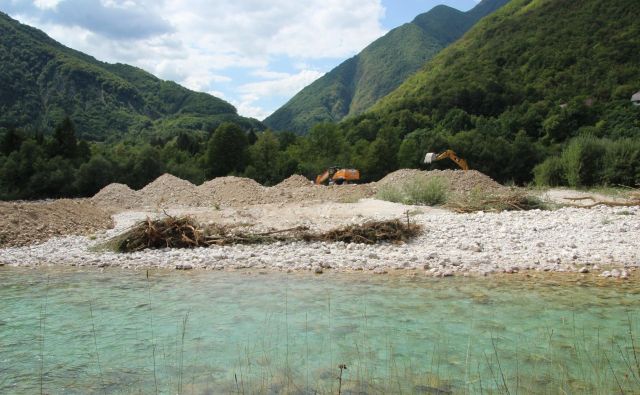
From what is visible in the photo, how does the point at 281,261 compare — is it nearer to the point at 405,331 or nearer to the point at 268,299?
the point at 268,299

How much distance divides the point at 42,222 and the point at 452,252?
12.4 meters

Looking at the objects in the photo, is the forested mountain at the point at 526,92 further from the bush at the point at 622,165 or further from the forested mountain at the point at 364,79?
the forested mountain at the point at 364,79

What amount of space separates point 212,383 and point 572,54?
8487 cm

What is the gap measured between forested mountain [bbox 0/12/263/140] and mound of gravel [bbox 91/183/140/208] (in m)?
80.9

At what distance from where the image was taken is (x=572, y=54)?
247 feet

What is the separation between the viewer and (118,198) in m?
26.2

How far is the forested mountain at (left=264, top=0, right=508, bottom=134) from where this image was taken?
158 meters

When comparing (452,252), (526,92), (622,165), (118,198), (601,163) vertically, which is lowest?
(452,252)

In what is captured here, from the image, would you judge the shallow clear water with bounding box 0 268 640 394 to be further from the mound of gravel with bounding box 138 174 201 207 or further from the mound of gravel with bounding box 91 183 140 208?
the mound of gravel with bounding box 91 183 140 208

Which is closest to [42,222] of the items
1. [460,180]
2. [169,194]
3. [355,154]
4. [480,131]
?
[169,194]

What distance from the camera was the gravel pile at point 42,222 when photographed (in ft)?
44.7

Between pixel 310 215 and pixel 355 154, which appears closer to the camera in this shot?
pixel 310 215

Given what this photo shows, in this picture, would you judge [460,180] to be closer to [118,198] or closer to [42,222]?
[42,222]

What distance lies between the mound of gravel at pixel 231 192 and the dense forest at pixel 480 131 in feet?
49.9
